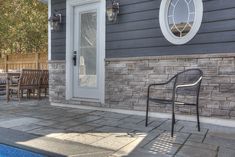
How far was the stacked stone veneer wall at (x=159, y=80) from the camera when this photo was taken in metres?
3.95

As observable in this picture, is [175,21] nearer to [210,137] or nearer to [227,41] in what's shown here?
[227,41]

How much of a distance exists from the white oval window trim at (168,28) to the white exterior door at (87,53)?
1260 millimetres

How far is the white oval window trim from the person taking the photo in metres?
4.16

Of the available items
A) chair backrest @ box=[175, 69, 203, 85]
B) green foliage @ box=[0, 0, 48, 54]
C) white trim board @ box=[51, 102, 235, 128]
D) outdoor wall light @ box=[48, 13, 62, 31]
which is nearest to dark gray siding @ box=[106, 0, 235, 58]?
chair backrest @ box=[175, 69, 203, 85]

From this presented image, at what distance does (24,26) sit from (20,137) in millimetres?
9201

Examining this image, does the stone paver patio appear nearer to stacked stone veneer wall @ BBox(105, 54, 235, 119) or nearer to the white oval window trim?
stacked stone veneer wall @ BBox(105, 54, 235, 119)

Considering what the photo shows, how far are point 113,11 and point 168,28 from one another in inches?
41.6

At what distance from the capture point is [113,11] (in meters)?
4.96

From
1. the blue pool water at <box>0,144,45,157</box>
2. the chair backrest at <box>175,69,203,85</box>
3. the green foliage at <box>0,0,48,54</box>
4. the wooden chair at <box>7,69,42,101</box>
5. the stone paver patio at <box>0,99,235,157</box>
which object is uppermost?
the green foliage at <box>0,0,48,54</box>

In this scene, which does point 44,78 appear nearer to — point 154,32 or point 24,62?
point 24,62

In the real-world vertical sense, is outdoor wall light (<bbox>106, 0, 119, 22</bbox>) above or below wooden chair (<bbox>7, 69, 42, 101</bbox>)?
above

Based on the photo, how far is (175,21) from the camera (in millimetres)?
4457

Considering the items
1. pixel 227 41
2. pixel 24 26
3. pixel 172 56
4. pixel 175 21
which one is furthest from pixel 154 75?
pixel 24 26

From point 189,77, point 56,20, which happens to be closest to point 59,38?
point 56,20
